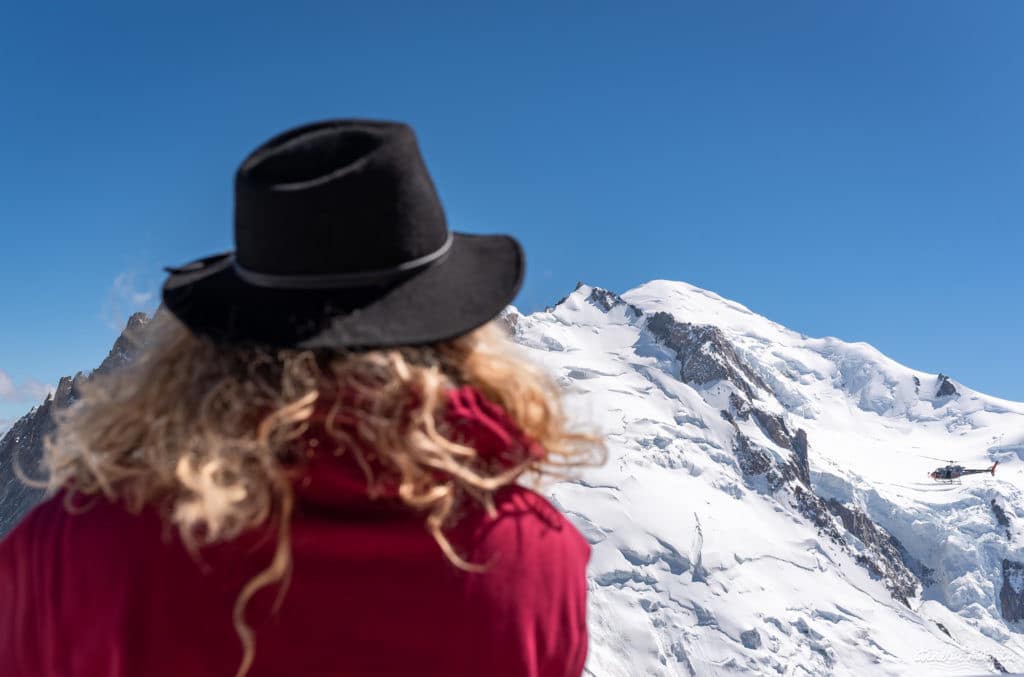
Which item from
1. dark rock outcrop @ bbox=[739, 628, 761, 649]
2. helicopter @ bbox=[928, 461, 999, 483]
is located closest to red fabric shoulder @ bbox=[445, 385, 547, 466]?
dark rock outcrop @ bbox=[739, 628, 761, 649]

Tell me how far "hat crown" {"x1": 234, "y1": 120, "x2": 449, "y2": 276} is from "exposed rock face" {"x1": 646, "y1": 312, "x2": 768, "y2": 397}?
18510 centimetres

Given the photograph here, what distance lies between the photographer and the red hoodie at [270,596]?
4.70ft

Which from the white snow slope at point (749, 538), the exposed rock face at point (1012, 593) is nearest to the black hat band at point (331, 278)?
the white snow slope at point (749, 538)

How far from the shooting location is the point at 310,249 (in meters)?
1.58

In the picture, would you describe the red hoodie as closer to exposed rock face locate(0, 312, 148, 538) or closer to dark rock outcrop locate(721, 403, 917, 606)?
exposed rock face locate(0, 312, 148, 538)

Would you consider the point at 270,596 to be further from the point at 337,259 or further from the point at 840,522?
the point at 840,522

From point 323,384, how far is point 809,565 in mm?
153569

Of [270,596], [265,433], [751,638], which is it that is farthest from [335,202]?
[751,638]

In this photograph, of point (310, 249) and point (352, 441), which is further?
point (310, 249)

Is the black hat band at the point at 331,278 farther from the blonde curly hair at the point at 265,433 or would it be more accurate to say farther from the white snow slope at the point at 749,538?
the white snow slope at the point at 749,538

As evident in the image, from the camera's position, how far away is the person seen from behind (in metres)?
1.44

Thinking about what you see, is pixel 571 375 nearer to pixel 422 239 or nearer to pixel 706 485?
pixel 706 485

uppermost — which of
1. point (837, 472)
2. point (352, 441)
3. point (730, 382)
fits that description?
point (352, 441)

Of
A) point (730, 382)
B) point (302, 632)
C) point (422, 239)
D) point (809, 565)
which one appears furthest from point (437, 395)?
point (730, 382)
